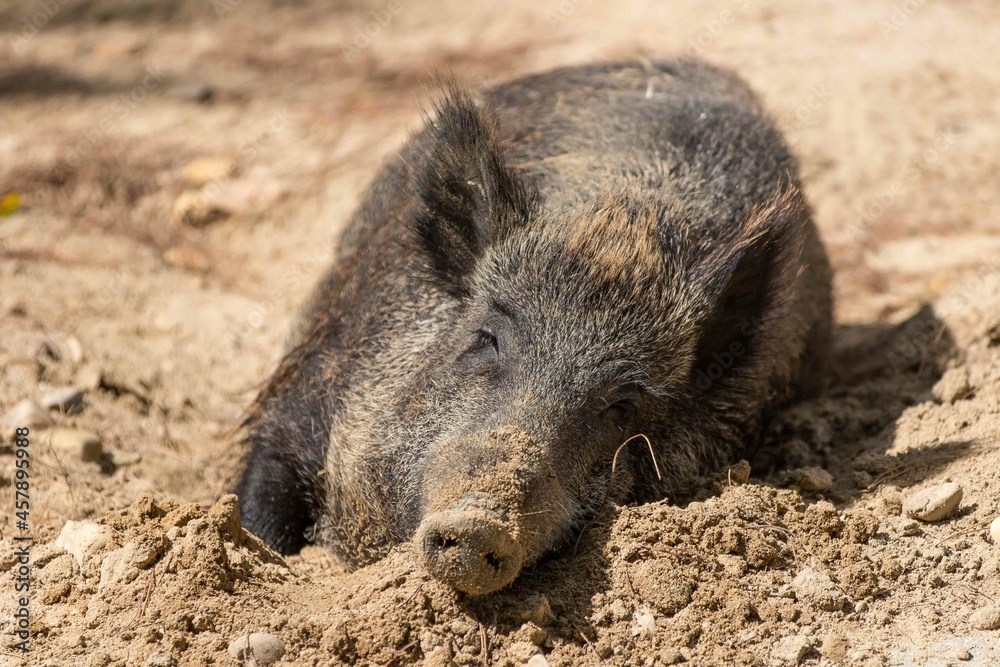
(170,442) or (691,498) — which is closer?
(691,498)

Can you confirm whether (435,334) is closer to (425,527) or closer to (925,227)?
(425,527)

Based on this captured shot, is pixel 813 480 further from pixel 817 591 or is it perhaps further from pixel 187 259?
pixel 187 259

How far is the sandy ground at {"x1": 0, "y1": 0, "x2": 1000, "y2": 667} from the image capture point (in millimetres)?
2943

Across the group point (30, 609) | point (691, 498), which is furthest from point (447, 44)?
point (30, 609)

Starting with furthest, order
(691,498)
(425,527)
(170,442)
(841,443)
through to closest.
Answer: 1. (170,442)
2. (841,443)
3. (691,498)
4. (425,527)

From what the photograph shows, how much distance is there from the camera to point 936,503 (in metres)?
3.25

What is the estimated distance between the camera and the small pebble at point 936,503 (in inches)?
128

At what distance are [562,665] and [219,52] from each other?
277 inches

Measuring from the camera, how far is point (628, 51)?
25.6ft

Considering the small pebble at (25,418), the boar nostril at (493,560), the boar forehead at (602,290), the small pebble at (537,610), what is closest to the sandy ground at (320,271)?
the small pebble at (537,610)

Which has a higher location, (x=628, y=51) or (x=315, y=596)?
(x=628, y=51)

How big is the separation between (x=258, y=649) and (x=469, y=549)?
70 centimetres

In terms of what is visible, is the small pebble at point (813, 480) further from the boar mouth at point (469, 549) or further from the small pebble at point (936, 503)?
the boar mouth at point (469, 549)

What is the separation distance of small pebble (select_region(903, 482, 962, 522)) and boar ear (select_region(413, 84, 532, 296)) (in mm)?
1709
